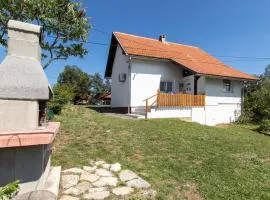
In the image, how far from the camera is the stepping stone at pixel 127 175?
5199 millimetres

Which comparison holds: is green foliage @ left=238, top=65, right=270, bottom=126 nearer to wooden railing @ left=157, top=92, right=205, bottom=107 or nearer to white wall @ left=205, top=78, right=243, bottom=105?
white wall @ left=205, top=78, right=243, bottom=105

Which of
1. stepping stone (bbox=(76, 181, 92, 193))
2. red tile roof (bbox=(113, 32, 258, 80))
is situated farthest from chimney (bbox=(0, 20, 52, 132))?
red tile roof (bbox=(113, 32, 258, 80))

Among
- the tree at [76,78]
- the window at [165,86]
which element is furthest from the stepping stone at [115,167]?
the tree at [76,78]

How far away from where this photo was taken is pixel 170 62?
17.9 metres

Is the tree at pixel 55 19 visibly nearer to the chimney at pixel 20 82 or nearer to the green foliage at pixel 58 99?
the green foliage at pixel 58 99

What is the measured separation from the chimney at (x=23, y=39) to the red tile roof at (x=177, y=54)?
448 inches

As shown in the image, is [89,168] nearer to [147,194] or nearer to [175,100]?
[147,194]

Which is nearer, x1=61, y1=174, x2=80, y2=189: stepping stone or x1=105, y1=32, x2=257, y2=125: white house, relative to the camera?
x1=61, y1=174, x2=80, y2=189: stepping stone

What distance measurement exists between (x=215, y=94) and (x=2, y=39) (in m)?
14.7

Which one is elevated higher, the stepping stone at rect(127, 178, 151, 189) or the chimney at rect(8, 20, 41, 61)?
the chimney at rect(8, 20, 41, 61)

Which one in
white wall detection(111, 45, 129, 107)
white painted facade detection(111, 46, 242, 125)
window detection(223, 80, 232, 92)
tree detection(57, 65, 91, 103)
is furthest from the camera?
tree detection(57, 65, 91, 103)

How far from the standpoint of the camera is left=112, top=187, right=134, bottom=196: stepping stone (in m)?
4.50

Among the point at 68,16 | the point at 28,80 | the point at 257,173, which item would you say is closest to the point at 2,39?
the point at 68,16

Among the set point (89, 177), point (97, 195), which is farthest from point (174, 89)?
point (97, 195)
